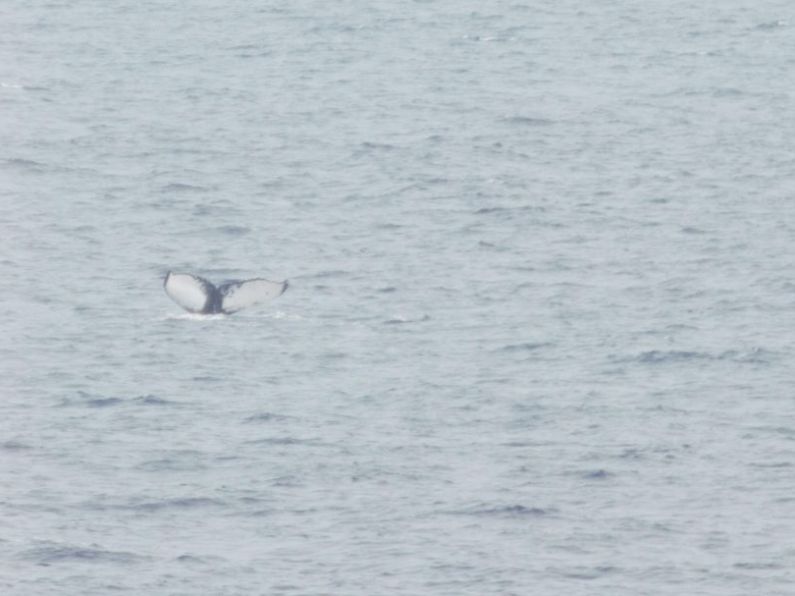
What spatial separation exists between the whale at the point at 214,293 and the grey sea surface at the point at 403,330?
29cm

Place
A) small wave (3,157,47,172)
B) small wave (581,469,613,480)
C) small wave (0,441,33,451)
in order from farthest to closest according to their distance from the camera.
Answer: small wave (3,157,47,172)
small wave (0,441,33,451)
small wave (581,469,613,480)

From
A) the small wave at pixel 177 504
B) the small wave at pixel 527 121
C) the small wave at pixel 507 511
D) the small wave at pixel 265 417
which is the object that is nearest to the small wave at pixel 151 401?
the small wave at pixel 265 417

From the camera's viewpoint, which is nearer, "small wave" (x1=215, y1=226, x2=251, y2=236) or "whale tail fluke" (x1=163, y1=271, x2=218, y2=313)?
"whale tail fluke" (x1=163, y1=271, x2=218, y2=313)

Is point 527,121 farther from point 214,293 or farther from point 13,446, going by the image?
point 13,446

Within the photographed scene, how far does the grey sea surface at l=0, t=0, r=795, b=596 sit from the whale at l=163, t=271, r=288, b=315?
11.5 inches

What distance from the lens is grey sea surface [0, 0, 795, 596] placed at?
82.3 feet

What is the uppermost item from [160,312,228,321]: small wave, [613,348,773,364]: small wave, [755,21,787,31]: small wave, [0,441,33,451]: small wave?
[755,21,787,31]: small wave

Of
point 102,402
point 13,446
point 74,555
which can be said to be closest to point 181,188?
point 102,402

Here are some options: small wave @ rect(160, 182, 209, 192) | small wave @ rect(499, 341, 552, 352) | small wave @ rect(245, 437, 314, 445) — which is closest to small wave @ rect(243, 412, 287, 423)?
small wave @ rect(245, 437, 314, 445)

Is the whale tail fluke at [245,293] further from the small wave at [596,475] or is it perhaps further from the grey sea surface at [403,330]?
the small wave at [596,475]

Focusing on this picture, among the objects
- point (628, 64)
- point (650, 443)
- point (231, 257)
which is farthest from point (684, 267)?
point (628, 64)

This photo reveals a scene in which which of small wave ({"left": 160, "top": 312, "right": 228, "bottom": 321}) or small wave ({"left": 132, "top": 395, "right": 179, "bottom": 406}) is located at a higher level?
small wave ({"left": 160, "top": 312, "right": 228, "bottom": 321})

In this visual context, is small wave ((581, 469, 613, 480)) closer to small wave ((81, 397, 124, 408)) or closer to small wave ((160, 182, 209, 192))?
small wave ((81, 397, 124, 408))

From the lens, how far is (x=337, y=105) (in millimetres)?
58000
